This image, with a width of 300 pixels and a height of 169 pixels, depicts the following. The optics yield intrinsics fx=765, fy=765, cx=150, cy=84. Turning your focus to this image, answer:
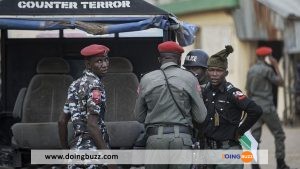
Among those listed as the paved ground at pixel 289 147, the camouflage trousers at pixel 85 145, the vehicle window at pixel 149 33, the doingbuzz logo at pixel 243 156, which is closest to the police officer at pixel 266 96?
the paved ground at pixel 289 147

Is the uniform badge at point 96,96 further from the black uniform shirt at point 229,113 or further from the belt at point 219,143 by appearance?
the belt at point 219,143

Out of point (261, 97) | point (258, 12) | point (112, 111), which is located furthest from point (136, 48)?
point (258, 12)

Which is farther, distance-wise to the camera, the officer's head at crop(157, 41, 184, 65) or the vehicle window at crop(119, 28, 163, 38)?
the vehicle window at crop(119, 28, 163, 38)

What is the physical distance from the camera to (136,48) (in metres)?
9.98

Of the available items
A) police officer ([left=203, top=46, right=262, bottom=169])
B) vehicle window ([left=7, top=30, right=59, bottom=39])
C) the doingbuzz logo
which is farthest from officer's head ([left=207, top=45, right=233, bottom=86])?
vehicle window ([left=7, top=30, right=59, bottom=39])

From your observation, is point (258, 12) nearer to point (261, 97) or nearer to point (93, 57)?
point (261, 97)

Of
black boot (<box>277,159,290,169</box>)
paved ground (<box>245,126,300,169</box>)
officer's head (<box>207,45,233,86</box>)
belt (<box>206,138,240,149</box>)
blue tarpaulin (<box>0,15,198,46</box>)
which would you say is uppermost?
blue tarpaulin (<box>0,15,198,46</box>)

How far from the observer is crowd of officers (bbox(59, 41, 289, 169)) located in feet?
22.7

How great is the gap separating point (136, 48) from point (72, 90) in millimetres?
3050

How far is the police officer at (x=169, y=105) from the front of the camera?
696cm

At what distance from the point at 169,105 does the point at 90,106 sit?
2.43 ft

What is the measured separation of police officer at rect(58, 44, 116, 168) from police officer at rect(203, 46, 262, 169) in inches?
45.6

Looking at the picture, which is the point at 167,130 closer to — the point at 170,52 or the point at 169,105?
the point at 169,105

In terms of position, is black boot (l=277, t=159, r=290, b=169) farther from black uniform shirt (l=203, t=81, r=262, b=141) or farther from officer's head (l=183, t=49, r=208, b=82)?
black uniform shirt (l=203, t=81, r=262, b=141)
